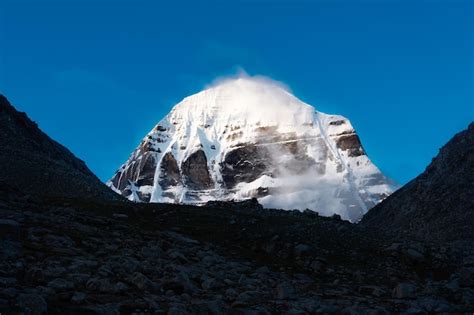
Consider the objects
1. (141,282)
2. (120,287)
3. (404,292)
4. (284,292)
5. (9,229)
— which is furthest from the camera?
(404,292)

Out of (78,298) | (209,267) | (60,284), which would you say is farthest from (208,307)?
(209,267)

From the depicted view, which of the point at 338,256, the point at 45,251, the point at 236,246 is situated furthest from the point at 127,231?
the point at 338,256

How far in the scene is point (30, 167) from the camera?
41.6 metres

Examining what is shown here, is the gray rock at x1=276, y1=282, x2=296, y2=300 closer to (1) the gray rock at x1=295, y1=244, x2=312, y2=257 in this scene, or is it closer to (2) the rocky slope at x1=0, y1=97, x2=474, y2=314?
(2) the rocky slope at x1=0, y1=97, x2=474, y2=314

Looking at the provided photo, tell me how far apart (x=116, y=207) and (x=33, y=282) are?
54.4ft

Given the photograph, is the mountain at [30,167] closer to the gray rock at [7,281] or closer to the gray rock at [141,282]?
the gray rock at [141,282]

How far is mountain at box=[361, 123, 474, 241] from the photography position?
151 ft

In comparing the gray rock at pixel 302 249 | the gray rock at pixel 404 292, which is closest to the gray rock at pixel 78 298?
the gray rock at pixel 404 292

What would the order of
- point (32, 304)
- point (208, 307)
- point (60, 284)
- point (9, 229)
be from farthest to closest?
point (9, 229) → point (208, 307) → point (60, 284) → point (32, 304)

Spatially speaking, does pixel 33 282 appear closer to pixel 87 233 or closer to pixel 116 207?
pixel 87 233

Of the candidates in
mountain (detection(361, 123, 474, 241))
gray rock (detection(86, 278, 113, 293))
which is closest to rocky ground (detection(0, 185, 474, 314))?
gray rock (detection(86, 278, 113, 293))

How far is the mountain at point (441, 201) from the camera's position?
4606cm

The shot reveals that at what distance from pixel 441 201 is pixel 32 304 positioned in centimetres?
4547

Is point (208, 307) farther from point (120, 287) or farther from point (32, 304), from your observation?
point (32, 304)
